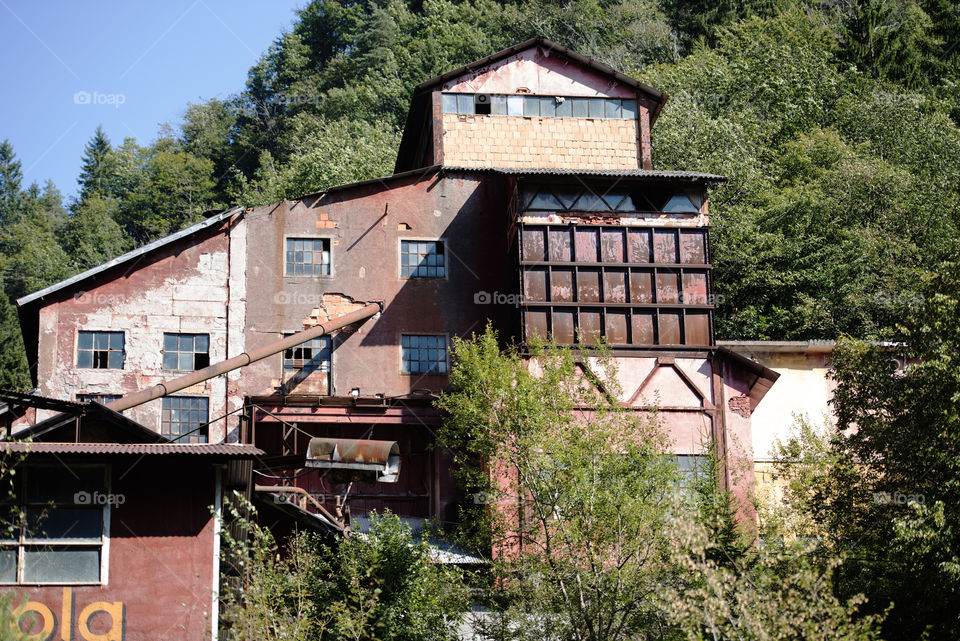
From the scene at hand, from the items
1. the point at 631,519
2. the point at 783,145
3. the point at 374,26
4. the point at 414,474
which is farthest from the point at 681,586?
the point at 374,26

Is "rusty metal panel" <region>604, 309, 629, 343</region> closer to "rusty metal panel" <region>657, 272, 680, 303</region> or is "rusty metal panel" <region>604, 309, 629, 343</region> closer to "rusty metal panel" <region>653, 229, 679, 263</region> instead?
"rusty metal panel" <region>657, 272, 680, 303</region>

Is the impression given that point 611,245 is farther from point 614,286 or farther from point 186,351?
point 186,351

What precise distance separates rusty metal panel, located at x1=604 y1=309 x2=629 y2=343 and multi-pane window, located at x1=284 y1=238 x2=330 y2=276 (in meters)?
7.45

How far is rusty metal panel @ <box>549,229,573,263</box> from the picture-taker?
1056 inches

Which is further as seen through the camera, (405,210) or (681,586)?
(405,210)

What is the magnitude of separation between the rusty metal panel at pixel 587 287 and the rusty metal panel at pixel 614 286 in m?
0.19

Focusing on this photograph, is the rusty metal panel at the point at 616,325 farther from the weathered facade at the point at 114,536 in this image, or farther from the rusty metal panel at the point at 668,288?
the weathered facade at the point at 114,536

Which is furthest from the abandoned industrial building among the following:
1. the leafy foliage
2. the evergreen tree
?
the evergreen tree

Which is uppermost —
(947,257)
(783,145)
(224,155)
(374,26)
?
(374,26)

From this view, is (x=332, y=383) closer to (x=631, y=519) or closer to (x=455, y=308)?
(x=455, y=308)

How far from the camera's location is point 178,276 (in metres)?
28.0

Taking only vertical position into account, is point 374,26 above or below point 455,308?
above

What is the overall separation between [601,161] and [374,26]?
3615 cm

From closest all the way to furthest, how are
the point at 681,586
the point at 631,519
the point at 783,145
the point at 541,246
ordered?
the point at 681,586
the point at 631,519
the point at 541,246
the point at 783,145
